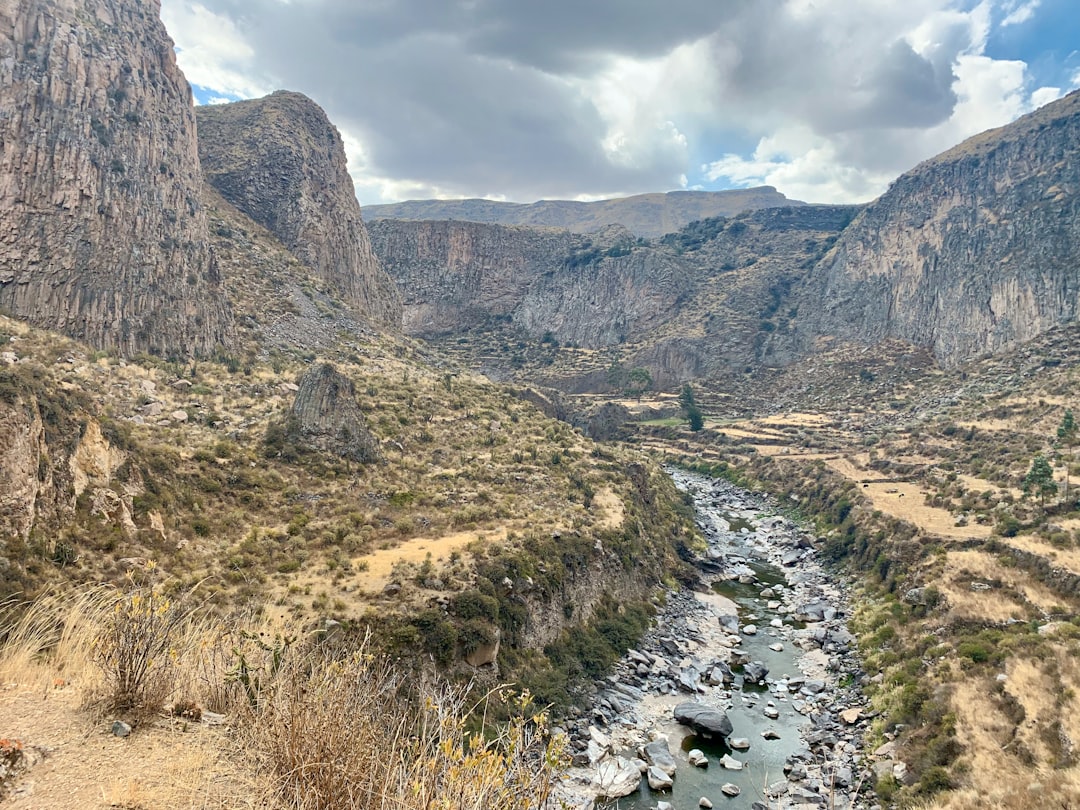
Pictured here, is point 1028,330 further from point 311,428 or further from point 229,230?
point 229,230

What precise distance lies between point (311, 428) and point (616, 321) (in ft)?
358

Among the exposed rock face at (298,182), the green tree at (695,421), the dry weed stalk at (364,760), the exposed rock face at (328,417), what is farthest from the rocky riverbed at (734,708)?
the exposed rock face at (298,182)

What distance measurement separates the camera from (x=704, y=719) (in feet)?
70.6

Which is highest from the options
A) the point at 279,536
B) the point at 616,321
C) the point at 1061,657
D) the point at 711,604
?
the point at 616,321

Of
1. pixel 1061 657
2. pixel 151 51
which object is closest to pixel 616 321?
pixel 151 51

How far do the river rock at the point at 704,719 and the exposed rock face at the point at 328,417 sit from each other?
62.5 feet

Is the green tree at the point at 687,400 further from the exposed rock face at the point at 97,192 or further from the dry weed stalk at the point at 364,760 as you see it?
the dry weed stalk at the point at 364,760

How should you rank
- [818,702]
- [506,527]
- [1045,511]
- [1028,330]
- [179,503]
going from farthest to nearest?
[1028,330], [1045,511], [506,527], [818,702], [179,503]

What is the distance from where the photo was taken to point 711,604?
3425 centimetres

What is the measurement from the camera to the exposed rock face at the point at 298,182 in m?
69.7

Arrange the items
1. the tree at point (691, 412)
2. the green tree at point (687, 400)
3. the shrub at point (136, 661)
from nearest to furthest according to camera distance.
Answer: the shrub at point (136, 661)
the tree at point (691, 412)
the green tree at point (687, 400)

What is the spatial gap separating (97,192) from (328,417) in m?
22.1

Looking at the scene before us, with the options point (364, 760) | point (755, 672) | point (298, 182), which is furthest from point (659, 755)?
point (298, 182)

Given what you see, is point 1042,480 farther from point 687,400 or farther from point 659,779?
point 687,400
